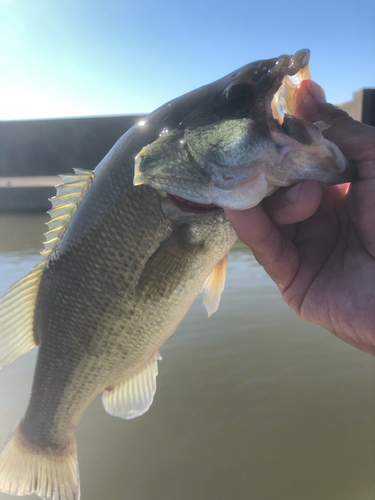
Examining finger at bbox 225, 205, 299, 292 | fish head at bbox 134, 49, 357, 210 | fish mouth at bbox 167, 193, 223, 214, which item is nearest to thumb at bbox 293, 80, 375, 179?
fish head at bbox 134, 49, 357, 210

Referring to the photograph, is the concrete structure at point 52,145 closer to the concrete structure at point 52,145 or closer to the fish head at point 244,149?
the concrete structure at point 52,145

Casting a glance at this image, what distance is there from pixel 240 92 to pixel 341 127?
0.55m

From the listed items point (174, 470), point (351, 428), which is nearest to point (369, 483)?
point (351, 428)

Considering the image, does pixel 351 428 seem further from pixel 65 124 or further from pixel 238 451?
pixel 65 124

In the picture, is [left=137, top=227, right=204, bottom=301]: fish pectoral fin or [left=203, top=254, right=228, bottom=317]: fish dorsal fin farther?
[left=203, top=254, right=228, bottom=317]: fish dorsal fin

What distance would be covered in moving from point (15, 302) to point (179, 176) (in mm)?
1163

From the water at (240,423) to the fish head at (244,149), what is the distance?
176cm

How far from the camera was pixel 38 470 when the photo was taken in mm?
1747

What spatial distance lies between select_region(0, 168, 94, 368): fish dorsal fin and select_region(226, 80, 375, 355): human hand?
0.86 m

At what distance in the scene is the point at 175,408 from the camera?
2.41 metres

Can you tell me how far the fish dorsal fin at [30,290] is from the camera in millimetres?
1652

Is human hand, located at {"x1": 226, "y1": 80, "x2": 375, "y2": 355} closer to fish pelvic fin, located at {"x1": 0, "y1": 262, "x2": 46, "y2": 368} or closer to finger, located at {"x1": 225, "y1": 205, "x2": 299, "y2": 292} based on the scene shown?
finger, located at {"x1": 225, "y1": 205, "x2": 299, "y2": 292}

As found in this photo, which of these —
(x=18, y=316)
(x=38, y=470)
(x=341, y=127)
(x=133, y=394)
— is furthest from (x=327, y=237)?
(x=38, y=470)

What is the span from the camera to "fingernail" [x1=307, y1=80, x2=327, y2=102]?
4.58 ft
